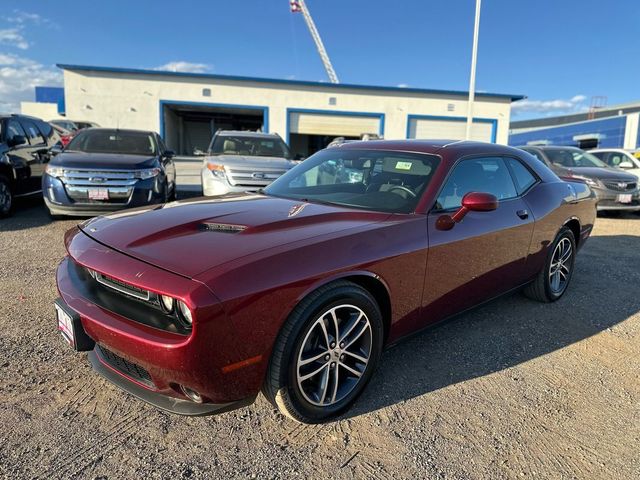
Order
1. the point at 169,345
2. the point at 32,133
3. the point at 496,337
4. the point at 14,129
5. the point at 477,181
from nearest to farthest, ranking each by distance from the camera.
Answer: the point at 169,345, the point at 477,181, the point at 496,337, the point at 14,129, the point at 32,133

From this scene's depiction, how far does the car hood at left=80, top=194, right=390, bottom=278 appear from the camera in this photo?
7.05 ft

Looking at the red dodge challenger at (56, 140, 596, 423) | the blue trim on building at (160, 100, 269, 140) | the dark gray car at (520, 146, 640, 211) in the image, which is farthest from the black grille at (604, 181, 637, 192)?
the blue trim on building at (160, 100, 269, 140)

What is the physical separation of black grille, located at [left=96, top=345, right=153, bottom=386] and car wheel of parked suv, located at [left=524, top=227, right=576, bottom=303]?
352cm

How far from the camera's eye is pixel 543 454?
232cm

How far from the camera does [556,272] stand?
4496mm

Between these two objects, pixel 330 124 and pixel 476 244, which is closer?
pixel 476 244

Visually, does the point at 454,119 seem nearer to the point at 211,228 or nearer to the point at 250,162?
the point at 250,162

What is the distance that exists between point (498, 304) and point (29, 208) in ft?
27.6

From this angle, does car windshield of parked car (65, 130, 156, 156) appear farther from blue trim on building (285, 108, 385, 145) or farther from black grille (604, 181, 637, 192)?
blue trim on building (285, 108, 385, 145)

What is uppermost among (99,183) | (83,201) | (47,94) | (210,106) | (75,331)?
(47,94)

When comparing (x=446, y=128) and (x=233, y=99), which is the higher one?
(x=233, y=99)

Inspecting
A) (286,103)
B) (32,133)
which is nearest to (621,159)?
(32,133)

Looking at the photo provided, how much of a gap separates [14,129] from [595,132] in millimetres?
59359

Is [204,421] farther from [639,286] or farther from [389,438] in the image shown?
[639,286]
